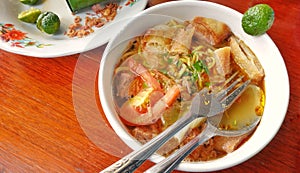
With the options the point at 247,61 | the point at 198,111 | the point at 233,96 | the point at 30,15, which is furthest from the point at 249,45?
the point at 30,15

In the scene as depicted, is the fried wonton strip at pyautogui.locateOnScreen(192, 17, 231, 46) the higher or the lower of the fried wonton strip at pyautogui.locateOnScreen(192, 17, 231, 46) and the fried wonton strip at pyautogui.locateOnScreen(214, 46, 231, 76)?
the higher

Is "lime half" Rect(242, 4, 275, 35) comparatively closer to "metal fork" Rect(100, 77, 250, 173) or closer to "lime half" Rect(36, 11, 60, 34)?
Answer: "metal fork" Rect(100, 77, 250, 173)

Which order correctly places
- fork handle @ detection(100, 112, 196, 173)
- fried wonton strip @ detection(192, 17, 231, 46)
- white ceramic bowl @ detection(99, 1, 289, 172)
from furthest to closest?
fried wonton strip @ detection(192, 17, 231, 46)
white ceramic bowl @ detection(99, 1, 289, 172)
fork handle @ detection(100, 112, 196, 173)

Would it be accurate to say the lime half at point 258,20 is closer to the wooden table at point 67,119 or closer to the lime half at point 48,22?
the wooden table at point 67,119

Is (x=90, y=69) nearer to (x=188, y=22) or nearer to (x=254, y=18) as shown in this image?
(x=188, y=22)

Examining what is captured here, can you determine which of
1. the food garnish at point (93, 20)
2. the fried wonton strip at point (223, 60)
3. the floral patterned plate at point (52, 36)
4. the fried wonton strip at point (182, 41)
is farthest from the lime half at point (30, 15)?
the fried wonton strip at point (223, 60)

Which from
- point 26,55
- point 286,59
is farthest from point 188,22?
point 26,55

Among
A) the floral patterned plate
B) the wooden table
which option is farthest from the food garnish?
the wooden table

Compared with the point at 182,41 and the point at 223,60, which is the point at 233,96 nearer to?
the point at 223,60
